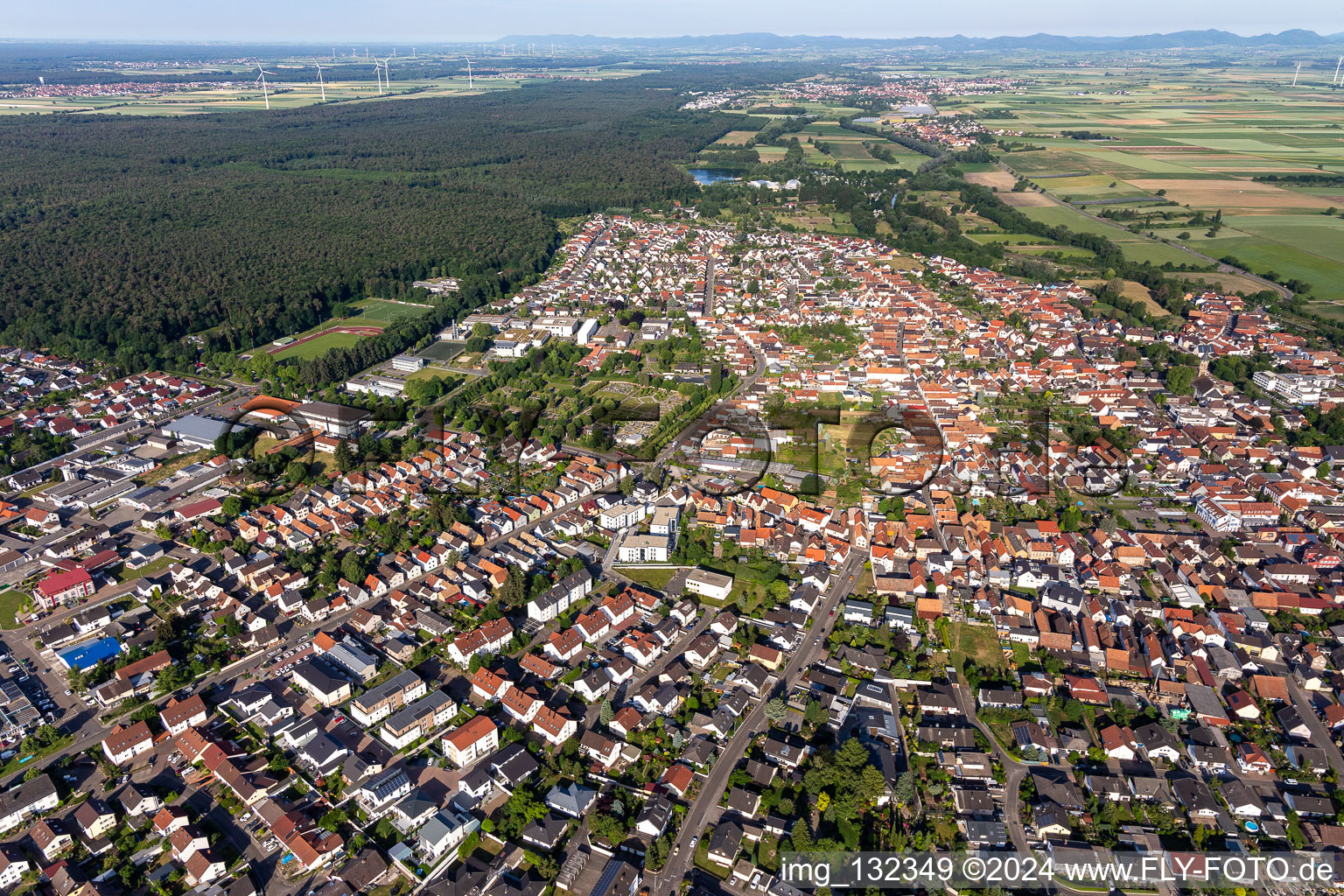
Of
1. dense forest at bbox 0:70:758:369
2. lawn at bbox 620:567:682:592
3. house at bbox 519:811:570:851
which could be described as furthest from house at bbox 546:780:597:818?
dense forest at bbox 0:70:758:369

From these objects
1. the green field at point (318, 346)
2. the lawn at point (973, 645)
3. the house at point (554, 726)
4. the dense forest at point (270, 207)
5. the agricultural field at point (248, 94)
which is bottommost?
Answer: the house at point (554, 726)

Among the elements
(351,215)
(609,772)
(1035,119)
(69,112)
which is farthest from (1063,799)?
(69,112)

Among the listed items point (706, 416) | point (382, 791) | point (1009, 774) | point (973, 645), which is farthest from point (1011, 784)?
point (706, 416)

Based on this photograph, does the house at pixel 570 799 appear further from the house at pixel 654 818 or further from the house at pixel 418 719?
the house at pixel 418 719

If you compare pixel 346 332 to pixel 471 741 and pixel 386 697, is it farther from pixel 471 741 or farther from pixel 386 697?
pixel 471 741

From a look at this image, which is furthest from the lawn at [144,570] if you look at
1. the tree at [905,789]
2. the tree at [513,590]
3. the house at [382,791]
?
the tree at [905,789]

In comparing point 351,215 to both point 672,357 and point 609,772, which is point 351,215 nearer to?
point 672,357
